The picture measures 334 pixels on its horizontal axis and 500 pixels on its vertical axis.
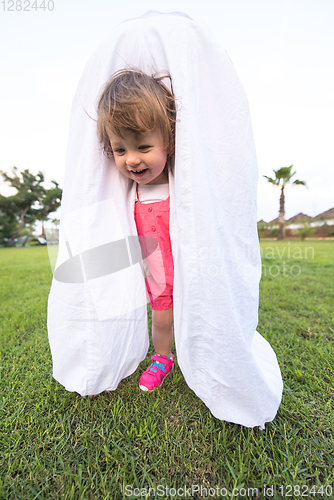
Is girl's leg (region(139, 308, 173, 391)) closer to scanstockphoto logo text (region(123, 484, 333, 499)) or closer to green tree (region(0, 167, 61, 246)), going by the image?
scanstockphoto logo text (region(123, 484, 333, 499))

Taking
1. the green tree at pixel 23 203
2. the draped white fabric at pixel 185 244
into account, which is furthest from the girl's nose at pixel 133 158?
the green tree at pixel 23 203

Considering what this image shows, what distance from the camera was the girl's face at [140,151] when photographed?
97 cm

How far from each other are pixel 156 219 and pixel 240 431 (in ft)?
2.82

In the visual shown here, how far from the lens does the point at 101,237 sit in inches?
43.1

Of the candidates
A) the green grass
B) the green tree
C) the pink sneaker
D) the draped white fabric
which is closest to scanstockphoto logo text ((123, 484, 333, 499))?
the green grass

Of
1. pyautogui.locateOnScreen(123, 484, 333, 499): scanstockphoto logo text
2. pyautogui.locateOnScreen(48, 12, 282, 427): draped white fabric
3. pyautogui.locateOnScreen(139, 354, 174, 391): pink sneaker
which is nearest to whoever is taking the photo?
pyautogui.locateOnScreen(123, 484, 333, 499): scanstockphoto logo text

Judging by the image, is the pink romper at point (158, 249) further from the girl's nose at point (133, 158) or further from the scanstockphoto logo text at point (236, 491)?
the scanstockphoto logo text at point (236, 491)

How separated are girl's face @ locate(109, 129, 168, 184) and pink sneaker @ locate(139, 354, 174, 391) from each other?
87cm

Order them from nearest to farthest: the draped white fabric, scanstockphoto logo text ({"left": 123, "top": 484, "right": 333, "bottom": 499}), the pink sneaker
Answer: scanstockphoto logo text ({"left": 123, "top": 484, "right": 333, "bottom": 499}), the draped white fabric, the pink sneaker

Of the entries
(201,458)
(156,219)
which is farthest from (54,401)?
(156,219)

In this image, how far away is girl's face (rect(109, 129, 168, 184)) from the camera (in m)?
0.97

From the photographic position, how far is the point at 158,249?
1239 mm

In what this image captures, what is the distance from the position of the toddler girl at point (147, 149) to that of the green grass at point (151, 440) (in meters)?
0.19

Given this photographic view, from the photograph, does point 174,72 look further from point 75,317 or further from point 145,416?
point 145,416
